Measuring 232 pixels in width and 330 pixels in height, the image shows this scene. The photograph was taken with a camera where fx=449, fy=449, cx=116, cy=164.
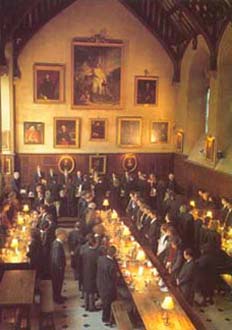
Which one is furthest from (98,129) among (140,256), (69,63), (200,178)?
(140,256)

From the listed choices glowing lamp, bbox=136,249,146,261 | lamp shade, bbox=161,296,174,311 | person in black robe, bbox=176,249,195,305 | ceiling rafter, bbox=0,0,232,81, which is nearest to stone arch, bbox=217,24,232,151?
ceiling rafter, bbox=0,0,232,81

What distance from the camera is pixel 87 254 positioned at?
883 centimetres

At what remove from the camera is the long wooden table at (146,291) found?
22.7 ft

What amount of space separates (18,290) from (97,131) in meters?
13.0

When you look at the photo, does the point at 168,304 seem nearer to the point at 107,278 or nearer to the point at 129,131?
the point at 107,278

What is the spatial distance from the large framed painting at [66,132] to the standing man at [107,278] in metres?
12.2

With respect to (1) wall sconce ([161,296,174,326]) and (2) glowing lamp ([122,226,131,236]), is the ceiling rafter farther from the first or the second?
(1) wall sconce ([161,296,174,326])

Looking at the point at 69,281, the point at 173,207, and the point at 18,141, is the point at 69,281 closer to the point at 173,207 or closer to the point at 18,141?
the point at 173,207

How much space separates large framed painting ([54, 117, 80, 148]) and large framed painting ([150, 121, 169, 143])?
11.5 feet

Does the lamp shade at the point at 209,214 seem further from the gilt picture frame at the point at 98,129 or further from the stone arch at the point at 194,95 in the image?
the gilt picture frame at the point at 98,129

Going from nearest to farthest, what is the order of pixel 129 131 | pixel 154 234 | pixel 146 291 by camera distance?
pixel 146 291, pixel 154 234, pixel 129 131

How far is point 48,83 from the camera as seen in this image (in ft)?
65.3

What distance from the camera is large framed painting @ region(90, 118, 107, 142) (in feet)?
67.1

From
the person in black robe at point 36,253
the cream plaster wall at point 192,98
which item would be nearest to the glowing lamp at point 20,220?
the person in black robe at point 36,253
